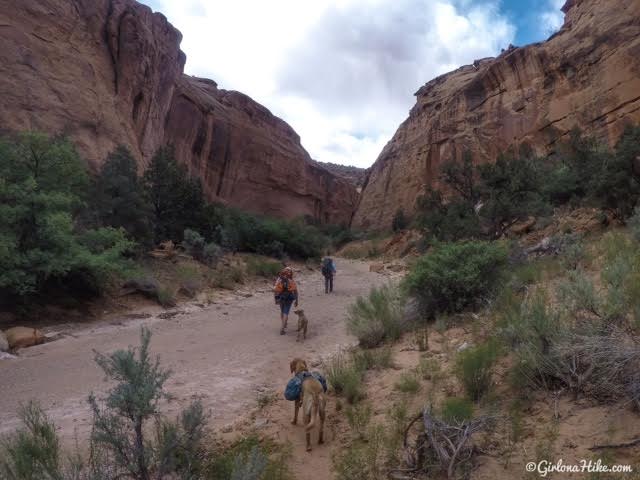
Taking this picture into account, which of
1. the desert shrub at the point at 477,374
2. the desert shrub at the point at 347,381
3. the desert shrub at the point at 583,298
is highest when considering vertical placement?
the desert shrub at the point at 583,298

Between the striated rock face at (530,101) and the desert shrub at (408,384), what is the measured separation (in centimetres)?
2983

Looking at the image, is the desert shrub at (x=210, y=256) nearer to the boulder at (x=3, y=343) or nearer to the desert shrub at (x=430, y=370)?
the boulder at (x=3, y=343)

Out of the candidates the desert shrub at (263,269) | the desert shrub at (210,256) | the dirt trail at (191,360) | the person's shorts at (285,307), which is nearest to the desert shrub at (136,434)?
the dirt trail at (191,360)

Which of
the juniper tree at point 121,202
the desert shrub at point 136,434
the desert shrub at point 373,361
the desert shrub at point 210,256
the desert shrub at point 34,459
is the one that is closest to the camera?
the desert shrub at point 34,459

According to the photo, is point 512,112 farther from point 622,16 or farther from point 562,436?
point 562,436

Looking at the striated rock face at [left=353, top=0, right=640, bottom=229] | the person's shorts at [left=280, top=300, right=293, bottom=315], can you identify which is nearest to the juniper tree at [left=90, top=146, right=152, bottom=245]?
the person's shorts at [left=280, top=300, right=293, bottom=315]

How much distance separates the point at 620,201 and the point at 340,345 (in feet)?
34.4

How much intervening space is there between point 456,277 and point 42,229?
8.26m

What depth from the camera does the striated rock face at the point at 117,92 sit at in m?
19.4

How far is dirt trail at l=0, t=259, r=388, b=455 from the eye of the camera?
15.3 ft

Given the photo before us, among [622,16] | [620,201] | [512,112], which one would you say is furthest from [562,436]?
[512,112]

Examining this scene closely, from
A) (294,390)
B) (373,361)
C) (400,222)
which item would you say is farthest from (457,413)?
(400,222)

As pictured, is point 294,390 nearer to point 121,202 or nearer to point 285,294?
point 285,294

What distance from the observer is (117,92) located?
25.2m
